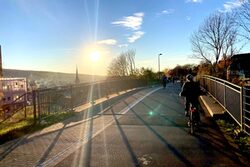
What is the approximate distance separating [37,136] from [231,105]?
6.00 m

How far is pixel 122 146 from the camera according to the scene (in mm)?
7902

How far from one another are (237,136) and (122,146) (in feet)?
10.1

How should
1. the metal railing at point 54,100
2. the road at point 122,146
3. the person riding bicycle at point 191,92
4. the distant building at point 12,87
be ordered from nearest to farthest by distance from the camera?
the road at point 122,146 → the person riding bicycle at point 191,92 → the metal railing at point 54,100 → the distant building at point 12,87

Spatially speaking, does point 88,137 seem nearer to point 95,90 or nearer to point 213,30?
point 95,90

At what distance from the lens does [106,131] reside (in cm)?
995

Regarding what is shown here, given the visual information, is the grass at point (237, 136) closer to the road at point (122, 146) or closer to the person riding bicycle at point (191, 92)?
the road at point (122, 146)

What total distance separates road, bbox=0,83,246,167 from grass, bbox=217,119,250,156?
8.9 inches

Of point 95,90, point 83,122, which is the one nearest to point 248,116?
point 83,122

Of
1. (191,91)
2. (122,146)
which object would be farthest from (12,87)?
(122,146)

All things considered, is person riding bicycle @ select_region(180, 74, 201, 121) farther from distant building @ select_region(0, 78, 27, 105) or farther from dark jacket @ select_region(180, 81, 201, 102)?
distant building @ select_region(0, 78, 27, 105)

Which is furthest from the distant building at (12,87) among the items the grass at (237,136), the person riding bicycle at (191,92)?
the grass at (237,136)

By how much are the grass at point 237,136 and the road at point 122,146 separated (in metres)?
0.23

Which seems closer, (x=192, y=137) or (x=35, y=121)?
(x=192, y=137)

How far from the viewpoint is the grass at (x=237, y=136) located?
7497mm
